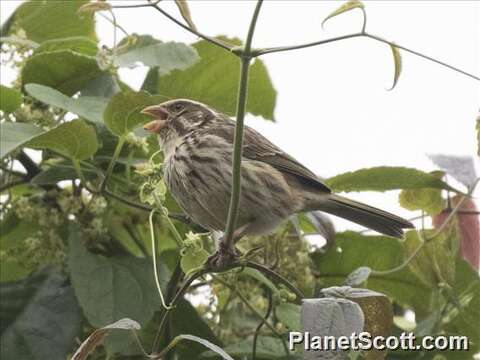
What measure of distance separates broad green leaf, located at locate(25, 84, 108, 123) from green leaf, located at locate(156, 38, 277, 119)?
376mm

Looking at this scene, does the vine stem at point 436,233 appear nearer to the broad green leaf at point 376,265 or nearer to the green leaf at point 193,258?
the broad green leaf at point 376,265

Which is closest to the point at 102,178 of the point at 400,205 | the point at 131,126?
the point at 131,126

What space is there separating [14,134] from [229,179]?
2.52 feet

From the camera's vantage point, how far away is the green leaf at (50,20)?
140 inches

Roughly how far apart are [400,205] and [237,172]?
1310mm

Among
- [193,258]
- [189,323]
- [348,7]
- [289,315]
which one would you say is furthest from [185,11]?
[189,323]

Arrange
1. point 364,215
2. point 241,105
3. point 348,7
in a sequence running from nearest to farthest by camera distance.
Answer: point 241,105 → point 348,7 → point 364,215

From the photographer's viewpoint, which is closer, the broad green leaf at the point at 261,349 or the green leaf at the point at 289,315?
the green leaf at the point at 289,315

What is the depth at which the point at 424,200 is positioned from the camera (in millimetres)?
3156

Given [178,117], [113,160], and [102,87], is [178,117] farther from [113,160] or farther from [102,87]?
[113,160]

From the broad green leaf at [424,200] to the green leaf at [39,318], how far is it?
106 centimetres

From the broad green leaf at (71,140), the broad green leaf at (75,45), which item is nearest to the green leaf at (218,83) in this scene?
the broad green leaf at (75,45)

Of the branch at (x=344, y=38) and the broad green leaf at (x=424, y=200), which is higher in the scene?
the branch at (x=344, y=38)

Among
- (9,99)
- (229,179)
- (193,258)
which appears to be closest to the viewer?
(193,258)
